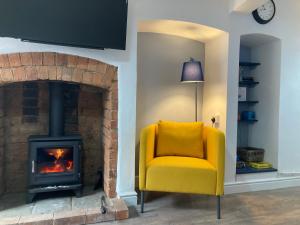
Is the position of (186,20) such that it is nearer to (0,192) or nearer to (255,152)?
(255,152)

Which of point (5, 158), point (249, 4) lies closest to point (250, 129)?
point (249, 4)

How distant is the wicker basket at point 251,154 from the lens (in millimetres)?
3400

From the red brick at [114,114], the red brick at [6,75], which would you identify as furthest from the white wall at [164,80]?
the red brick at [6,75]

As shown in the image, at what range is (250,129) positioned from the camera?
3.69 m

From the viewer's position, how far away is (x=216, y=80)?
10.5ft

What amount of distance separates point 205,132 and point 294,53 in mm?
1645

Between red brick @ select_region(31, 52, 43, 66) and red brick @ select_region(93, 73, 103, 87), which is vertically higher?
red brick @ select_region(31, 52, 43, 66)

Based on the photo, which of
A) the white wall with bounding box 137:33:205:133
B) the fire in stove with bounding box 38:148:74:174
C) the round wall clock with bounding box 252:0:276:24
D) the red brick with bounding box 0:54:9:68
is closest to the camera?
the red brick with bounding box 0:54:9:68

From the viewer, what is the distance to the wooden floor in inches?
91.0

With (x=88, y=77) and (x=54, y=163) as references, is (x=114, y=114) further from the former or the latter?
(x=54, y=163)

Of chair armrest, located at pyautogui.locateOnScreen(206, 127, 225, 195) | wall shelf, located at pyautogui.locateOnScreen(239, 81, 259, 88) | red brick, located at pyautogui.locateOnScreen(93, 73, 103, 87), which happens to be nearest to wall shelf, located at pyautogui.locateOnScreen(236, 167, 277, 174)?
chair armrest, located at pyautogui.locateOnScreen(206, 127, 225, 195)

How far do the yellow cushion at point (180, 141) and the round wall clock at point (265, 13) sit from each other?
1.54 metres

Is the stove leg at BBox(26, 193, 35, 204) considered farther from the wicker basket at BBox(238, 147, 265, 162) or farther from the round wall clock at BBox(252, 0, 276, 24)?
the round wall clock at BBox(252, 0, 276, 24)

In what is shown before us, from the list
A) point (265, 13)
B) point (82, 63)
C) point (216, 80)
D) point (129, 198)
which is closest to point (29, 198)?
point (129, 198)
